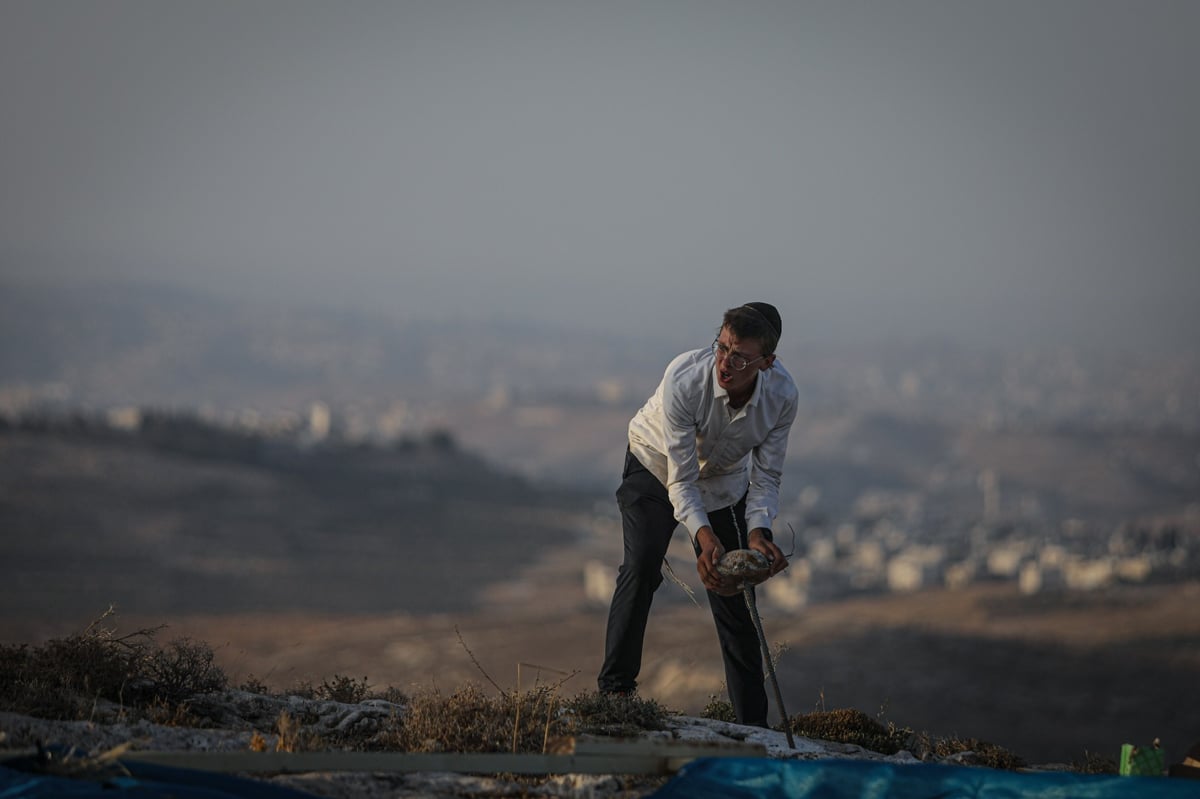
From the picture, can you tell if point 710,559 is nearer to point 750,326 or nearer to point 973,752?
point 750,326

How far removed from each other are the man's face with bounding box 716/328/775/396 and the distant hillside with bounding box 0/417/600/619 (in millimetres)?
48993

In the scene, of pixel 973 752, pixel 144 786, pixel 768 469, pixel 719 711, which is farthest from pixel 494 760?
pixel 973 752

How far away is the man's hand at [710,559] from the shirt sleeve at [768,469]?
0.42m

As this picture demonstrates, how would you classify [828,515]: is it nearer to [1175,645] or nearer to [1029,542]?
[1029,542]

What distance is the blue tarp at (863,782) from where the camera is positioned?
4.54 meters

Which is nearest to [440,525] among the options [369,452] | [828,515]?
[369,452]

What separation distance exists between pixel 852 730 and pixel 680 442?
2137 mm

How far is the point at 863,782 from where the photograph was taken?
15.1 ft

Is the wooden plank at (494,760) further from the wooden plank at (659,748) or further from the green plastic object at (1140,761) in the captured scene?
the green plastic object at (1140,761)

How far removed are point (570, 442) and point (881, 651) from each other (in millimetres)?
113033

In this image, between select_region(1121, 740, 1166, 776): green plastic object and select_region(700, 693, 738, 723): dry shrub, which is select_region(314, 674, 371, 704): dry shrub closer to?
select_region(700, 693, 738, 723): dry shrub

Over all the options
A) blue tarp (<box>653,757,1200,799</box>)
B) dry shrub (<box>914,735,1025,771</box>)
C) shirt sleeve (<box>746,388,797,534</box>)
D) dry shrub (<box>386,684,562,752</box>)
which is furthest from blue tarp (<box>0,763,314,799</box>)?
dry shrub (<box>914,735,1025,771</box>)

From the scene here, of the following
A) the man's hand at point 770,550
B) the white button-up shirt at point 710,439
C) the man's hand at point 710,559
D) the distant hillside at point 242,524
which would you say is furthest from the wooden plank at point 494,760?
the distant hillside at point 242,524

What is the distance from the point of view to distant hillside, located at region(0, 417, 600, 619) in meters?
61.2
